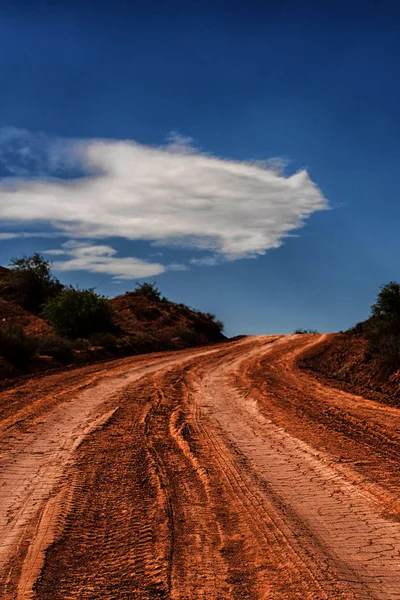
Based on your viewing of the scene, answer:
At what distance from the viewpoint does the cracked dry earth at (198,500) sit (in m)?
4.06

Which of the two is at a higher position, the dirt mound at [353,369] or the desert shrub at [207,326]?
the desert shrub at [207,326]

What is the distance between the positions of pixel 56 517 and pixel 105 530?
24.9 inches

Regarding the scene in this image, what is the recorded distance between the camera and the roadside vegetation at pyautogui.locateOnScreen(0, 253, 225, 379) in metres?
21.5

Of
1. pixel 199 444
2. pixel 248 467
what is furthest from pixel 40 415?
pixel 248 467

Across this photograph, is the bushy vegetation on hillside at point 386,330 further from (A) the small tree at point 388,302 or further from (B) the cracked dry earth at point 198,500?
(B) the cracked dry earth at point 198,500

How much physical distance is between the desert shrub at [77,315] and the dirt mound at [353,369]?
13.3 m

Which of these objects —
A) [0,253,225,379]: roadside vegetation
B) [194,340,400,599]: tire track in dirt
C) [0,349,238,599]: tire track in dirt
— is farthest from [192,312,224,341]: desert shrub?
[194,340,400,599]: tire track in dirt

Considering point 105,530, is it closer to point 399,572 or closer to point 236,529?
point 236,529

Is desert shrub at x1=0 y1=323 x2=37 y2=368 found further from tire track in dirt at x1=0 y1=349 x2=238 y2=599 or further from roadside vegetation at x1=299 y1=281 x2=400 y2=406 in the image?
roadside vegetation at x1=299 y1=281 x2=400 y2=406

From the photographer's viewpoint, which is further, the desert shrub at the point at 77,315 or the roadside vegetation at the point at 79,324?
the desert shrub at the point at 77,315

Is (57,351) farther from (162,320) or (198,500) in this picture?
(162,320)

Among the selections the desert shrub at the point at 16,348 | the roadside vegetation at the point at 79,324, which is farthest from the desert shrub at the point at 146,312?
the desert shrub at the point at 16,348

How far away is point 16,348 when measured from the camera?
2020 centimetres

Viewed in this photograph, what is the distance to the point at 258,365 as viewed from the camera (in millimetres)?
20719
